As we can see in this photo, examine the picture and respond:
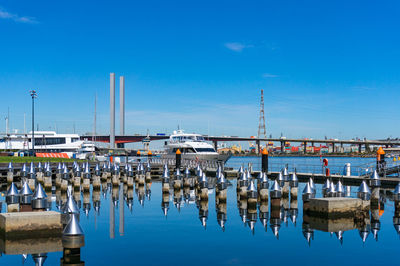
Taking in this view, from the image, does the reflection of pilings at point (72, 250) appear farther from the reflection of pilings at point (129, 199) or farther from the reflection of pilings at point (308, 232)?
the reflection of pilings at point (129, 199)

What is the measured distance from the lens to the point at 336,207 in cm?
2277

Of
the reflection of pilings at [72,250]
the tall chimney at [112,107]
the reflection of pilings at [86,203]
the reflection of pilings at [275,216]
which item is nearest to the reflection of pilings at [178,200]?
the reflection of pilings at [86,203]

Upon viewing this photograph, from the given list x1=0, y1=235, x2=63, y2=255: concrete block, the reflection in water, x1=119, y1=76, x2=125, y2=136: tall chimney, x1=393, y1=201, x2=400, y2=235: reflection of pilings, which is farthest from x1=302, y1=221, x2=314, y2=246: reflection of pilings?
x1=119, y1=76, x2=125, y2=136: tall chimney

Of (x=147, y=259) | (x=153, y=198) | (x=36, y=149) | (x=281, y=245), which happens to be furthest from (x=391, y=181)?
(x=36, y=149)

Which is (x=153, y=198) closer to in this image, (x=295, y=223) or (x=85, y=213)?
(x=85, y=213)

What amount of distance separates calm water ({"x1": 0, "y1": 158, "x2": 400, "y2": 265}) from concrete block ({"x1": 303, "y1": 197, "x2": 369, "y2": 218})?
38.9 inches

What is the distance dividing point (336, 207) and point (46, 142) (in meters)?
110

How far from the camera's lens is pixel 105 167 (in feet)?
152

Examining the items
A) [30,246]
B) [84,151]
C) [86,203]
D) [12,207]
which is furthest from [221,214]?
[84,151]

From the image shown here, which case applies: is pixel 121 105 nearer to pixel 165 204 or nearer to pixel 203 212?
pixel 165 204

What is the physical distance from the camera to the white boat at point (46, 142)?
119438 mm

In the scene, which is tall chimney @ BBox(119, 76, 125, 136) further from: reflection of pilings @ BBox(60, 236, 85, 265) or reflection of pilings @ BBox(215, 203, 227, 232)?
reflection of pilings @ BBox(60, 236, 85, 265)

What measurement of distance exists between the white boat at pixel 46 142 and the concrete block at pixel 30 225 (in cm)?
10101

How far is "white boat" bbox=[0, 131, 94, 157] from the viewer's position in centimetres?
11944
